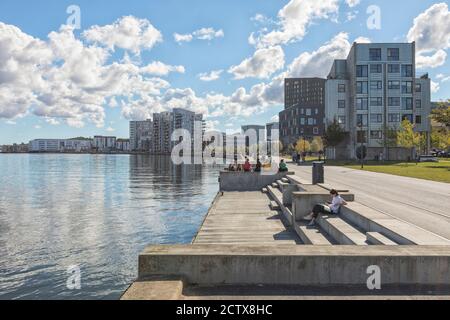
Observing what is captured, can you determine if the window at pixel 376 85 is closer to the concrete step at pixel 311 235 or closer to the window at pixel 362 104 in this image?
the window at pixel 362 104

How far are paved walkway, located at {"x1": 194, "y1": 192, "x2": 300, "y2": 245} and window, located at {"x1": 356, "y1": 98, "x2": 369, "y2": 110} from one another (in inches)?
2195

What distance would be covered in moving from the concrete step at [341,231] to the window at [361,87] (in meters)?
65.9

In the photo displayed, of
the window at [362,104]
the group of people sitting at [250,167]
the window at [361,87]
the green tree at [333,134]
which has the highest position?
the window at [361,87]

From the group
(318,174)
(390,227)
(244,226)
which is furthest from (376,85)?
(390,227)

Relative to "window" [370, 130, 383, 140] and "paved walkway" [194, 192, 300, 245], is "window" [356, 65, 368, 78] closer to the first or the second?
"window" [370, 130, 383, 140]

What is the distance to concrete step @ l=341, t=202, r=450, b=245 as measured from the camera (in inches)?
306

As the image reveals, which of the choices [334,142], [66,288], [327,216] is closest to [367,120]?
[334,142]

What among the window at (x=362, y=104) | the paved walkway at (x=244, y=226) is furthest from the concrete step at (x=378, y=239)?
the window at (x=362, y=104)

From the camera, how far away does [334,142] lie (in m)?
68.1

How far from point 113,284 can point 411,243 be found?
836cm

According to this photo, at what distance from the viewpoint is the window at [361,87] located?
72.5 meters

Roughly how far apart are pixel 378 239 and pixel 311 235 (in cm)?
310

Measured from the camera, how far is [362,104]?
73.2 meters
